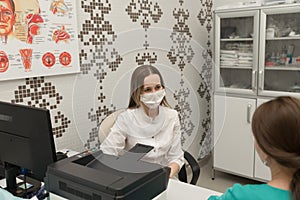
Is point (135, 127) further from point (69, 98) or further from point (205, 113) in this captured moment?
point (205, 113)

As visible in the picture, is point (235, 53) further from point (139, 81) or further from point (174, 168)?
point (174, 168)

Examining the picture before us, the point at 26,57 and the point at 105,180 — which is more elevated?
the point at 26,57

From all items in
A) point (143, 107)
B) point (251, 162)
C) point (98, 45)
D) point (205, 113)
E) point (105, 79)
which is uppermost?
point (98, 45)

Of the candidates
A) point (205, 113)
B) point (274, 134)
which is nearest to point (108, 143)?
point (274, 134)

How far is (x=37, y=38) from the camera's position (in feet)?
6.28

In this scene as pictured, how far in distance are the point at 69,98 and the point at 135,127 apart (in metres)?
0.52

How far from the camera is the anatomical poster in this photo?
1780mm

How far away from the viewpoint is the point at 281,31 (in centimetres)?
288

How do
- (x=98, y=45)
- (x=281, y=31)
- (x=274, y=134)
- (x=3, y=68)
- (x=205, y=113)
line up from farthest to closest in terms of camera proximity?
(x=205, y=113), (x=281, y=31), (x=98, y=45), (x=3, y=68), (x=274, y=134)

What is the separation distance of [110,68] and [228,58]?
1341 millimetres

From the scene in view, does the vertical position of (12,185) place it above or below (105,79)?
below

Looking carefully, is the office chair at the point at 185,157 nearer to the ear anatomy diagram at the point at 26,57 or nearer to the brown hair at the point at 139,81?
the brown hair at the point at 139,81

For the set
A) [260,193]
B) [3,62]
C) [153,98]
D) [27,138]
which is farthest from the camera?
[153,98]

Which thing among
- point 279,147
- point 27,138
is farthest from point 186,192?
point 27,138
